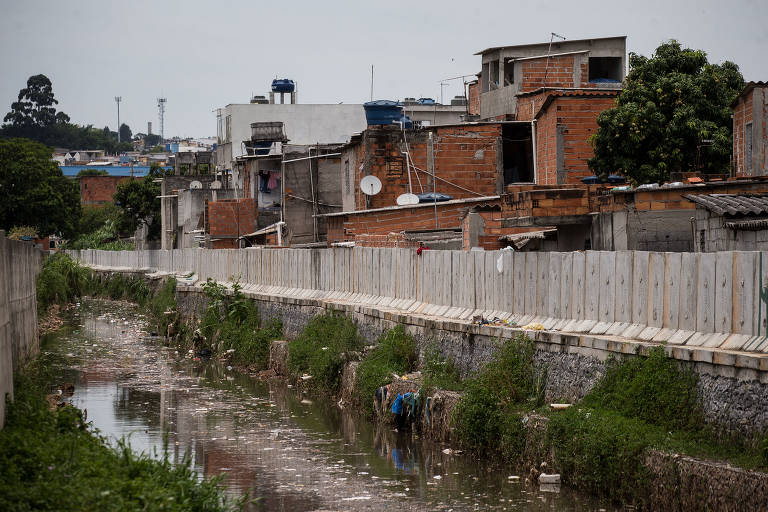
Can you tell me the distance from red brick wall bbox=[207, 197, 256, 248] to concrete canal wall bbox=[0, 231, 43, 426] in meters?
18.2

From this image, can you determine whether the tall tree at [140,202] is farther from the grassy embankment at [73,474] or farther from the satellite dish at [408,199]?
the grassy embankment at [73,474]

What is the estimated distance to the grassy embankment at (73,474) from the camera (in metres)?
7.39

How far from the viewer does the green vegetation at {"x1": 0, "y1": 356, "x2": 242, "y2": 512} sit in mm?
7363

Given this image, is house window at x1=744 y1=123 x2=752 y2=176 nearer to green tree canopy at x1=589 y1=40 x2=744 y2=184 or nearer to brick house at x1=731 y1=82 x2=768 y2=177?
brick house at x1=731 y1=82 x2=768 y2=177

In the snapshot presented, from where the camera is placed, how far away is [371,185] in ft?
89.5

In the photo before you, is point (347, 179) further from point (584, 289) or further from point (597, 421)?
point (597, 421)

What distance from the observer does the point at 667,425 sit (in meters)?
9.75

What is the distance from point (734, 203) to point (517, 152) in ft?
56.8

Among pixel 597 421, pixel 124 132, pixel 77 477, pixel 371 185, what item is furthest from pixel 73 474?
pixel 124 132

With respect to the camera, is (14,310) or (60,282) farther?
(60,282)

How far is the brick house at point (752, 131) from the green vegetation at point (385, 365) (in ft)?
24.5

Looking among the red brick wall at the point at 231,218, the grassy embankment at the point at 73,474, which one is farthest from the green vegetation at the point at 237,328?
the red brick wall at the point at 231,218

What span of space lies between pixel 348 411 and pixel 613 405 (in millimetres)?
7157

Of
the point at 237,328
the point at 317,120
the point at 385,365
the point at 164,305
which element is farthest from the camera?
the point at 317,120
